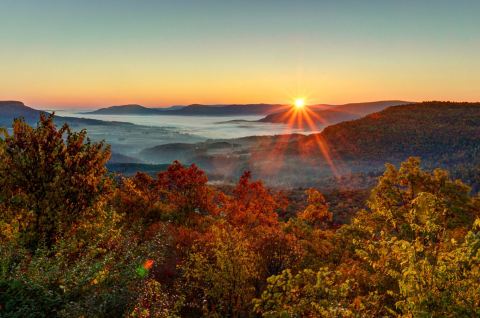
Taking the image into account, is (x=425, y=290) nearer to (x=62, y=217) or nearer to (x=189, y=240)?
(x=62, y=217)

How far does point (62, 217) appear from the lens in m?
16.2

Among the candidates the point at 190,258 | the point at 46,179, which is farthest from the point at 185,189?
the point at 46,179

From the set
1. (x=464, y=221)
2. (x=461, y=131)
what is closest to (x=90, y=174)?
(x=464, y=221)

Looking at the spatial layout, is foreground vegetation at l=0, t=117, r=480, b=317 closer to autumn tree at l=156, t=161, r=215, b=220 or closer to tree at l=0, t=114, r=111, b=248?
tree at l=0, t=114, r=111, b=248

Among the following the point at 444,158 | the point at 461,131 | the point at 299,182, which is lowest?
the point at 299,182

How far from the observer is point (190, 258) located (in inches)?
685

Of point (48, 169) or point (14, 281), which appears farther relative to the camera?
point (48, 169)

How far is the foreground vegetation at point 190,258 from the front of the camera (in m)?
9.48

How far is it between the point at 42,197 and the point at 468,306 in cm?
1617

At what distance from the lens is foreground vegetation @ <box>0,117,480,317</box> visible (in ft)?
31.1

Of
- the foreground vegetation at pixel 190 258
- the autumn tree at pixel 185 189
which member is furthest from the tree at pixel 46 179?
the autumn tree at pixel 185 189

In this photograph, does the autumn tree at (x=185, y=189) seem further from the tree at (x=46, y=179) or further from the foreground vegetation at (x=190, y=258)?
the tree at (x=46, y=179)

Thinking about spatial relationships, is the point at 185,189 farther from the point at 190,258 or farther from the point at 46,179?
the point at 46,179

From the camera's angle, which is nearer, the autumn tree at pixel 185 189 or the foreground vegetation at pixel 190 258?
the foreground vegetation at pixel 190 258
